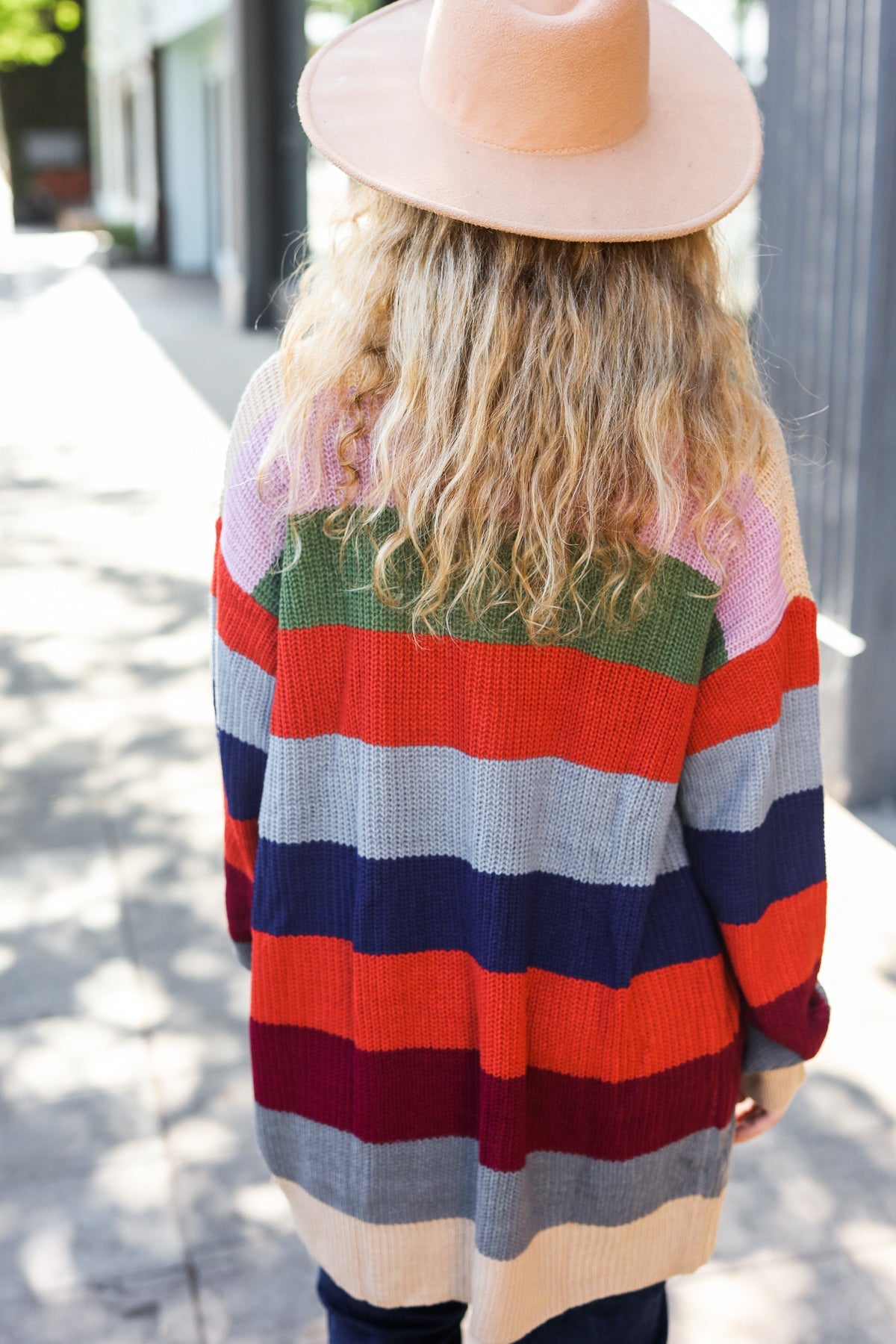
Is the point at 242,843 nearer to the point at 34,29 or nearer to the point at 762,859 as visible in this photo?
the point at 762,859

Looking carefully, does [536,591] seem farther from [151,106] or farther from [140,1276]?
[151,106]

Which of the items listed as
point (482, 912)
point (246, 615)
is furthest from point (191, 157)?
point (482, 912)

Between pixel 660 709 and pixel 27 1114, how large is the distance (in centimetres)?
214

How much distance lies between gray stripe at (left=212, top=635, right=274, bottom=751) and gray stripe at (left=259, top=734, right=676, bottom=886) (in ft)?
0.27

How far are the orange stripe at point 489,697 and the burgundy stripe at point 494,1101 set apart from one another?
1.26ft

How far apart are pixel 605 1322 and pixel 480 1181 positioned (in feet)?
1.13

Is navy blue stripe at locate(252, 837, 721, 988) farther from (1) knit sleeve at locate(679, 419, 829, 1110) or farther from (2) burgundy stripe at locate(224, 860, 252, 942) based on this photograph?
(2) burgundy stripe at locate(224, 860, 252, 942)

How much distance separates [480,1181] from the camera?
5.03ft

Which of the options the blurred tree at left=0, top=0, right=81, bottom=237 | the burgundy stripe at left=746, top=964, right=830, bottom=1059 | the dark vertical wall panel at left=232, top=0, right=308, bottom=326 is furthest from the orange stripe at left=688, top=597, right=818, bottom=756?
the blurred tree at left=0, top=0, right=81, bottom=237

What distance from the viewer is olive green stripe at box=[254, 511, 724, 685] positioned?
4.53ft

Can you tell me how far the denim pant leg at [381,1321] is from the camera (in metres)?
1.69

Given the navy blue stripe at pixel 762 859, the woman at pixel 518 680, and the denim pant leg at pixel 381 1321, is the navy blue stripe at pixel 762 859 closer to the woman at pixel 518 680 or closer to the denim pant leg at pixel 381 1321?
the woman at pixel 518 680

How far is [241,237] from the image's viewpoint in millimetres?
14961

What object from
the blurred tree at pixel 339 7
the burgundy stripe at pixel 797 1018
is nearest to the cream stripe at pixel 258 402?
the burgundy stripe at pixel 797 1018
